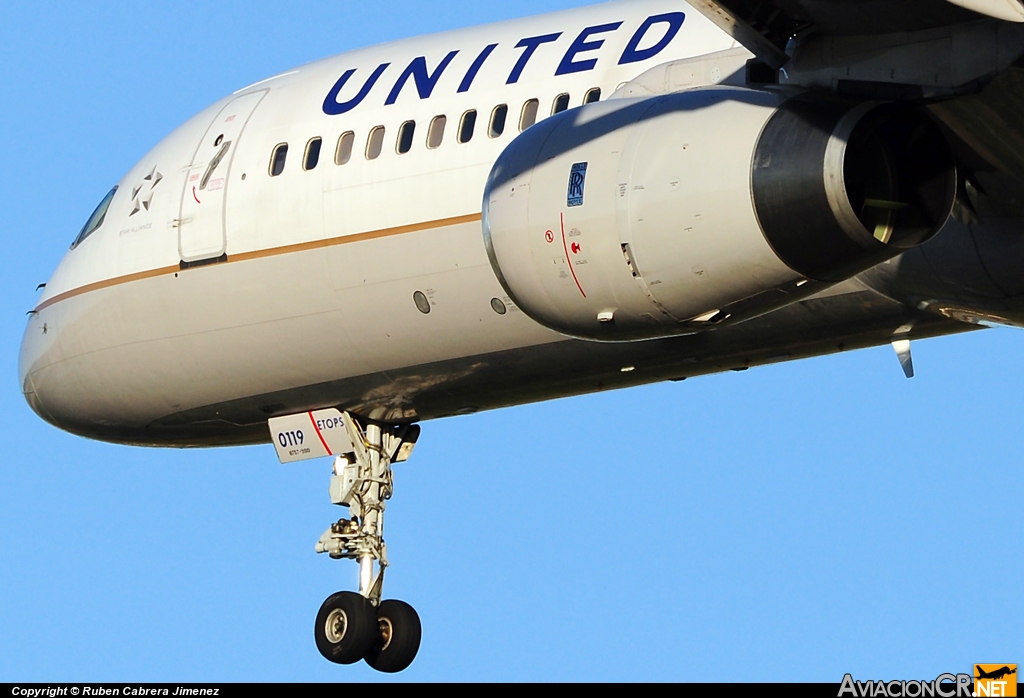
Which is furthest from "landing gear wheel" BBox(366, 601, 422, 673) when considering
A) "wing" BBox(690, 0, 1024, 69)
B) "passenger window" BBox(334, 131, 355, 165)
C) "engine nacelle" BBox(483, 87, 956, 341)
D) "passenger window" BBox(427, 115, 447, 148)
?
"wing" BBox(690, 0, 1024, 69)

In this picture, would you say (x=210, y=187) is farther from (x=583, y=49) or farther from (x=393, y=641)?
(x=393, y=641)

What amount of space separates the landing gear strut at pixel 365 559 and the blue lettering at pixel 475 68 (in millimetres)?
3999

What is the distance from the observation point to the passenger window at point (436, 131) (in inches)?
707

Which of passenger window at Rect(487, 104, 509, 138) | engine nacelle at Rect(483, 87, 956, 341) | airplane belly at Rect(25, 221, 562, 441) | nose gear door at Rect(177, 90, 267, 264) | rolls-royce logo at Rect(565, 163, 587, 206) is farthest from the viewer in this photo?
nose gear door at Rect(177, 90, 267, 264)

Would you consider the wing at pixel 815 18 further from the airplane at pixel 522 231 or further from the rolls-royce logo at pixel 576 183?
the rolls-royce logo at pixel 576 183

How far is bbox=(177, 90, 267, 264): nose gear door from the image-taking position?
1972 cm

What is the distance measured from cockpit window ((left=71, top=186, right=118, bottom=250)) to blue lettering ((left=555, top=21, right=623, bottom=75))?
6.57 m

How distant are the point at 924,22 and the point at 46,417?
1338 centimetres

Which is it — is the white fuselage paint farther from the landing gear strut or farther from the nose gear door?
the landing gear strut

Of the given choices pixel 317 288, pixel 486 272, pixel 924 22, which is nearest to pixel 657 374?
pixel 486 272

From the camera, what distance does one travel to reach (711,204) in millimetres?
12078

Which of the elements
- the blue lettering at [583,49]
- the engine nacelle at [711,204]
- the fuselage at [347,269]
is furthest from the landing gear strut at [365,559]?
the engine nacelle at [711,204]

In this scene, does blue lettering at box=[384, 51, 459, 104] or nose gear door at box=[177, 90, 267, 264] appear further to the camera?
nose gear door at box=[177, 90, 267, 264]

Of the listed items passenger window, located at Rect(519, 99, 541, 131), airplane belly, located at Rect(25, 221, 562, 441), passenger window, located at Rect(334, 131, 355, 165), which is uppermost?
passenger window, located at Rect(334, 131, 355, 165)
